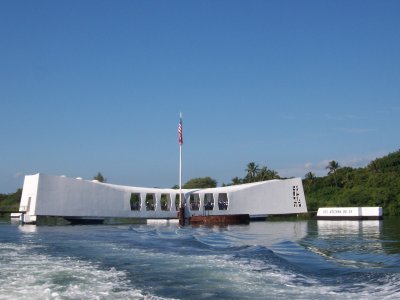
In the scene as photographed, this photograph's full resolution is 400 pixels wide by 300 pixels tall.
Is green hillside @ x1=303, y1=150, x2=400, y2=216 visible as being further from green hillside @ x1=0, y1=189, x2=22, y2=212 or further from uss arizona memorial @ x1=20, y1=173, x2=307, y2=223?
green hillside @ x1=0, y1=189, x2=22, y2=212

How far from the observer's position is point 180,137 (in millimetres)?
43844

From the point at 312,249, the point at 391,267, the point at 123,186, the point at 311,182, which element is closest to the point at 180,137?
the point at 123,186

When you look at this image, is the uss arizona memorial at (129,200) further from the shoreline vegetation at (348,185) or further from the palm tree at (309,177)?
the palm tree at (309,177)

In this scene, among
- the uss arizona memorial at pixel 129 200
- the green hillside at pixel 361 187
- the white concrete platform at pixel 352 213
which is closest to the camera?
the uss arizona memorial at pixel 129 200

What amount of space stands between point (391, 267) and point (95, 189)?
32.3 m

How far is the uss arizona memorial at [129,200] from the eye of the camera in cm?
4169

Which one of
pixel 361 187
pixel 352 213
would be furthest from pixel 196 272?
pixel 361 187

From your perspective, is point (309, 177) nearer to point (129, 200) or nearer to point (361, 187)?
point (361, 187)

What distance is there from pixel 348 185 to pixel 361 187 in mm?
4761

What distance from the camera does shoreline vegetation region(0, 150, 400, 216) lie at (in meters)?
62.8

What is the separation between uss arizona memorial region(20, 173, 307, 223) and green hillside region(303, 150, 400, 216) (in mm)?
14753

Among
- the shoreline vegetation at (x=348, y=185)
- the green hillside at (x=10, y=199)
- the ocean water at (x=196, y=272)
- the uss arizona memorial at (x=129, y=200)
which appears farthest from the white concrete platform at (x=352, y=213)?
the green hillside at (x=10, y=199)

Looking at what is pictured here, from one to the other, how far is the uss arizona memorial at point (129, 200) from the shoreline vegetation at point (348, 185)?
1055 centimetres

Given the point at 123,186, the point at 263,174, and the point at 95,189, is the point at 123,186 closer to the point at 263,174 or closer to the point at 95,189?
the point at 95,189
